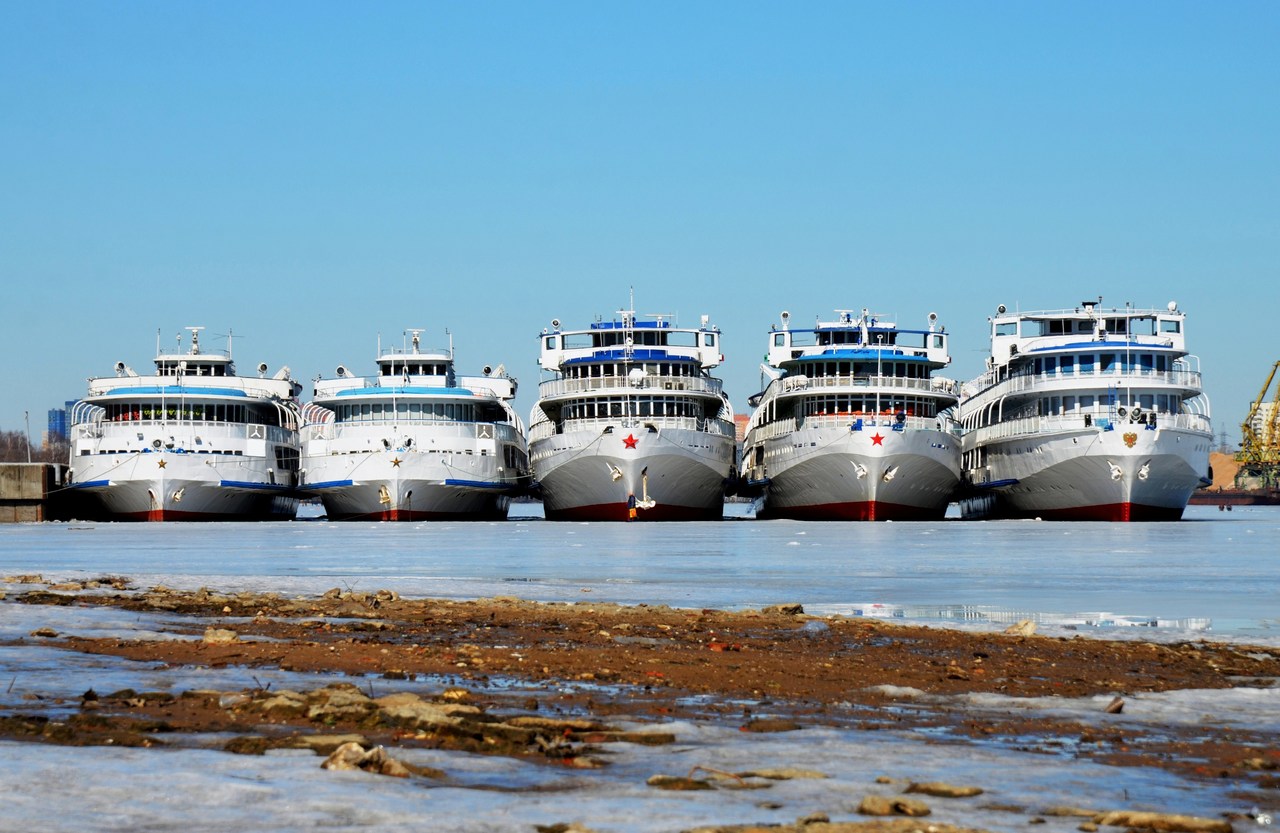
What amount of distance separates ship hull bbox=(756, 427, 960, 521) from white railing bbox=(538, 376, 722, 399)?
5405mm

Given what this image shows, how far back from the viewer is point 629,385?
7750cm

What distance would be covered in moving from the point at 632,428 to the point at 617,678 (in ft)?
204

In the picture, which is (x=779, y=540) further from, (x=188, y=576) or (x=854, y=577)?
(x=188, y=576)

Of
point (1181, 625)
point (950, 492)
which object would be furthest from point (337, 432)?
point (1181, 625)

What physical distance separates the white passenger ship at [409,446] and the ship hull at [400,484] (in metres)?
0.05

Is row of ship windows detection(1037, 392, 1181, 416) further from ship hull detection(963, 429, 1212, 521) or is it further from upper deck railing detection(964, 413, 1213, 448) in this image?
ship hull detection(963, 429, 1212, 521)

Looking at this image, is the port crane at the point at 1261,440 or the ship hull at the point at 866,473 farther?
the port crane at the point at 1261,440

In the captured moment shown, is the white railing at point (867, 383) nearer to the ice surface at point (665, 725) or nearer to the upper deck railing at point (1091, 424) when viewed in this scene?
the upper deck railing at point (1091, 424)

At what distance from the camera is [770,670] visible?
1262 cm

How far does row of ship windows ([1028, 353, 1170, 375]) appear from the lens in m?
77.5

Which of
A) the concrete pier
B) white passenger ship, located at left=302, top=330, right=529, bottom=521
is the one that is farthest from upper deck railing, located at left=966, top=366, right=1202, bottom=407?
the concrete pier

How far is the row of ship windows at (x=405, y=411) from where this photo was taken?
83750mm

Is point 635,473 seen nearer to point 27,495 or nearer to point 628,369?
point 628,369

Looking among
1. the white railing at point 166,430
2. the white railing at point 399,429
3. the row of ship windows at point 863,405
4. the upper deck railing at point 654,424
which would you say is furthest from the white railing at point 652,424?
the white railing at point 166,430
